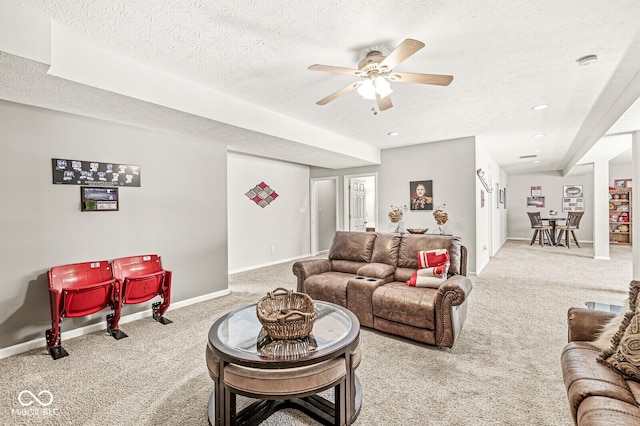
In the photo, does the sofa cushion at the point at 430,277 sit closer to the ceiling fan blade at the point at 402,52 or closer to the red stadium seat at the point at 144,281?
the ceiling fan blade at the point at 402,52

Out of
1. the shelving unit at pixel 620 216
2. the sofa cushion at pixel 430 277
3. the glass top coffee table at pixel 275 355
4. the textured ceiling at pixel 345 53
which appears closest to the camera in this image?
the glass top coffee table at pixel 275 355

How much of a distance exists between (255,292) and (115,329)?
1.86 m

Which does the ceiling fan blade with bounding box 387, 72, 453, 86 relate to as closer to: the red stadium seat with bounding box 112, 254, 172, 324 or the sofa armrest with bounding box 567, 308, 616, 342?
the sofa armrest with bounding box 567, 308, 616, 342

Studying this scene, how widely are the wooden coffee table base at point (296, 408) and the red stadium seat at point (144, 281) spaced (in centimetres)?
171

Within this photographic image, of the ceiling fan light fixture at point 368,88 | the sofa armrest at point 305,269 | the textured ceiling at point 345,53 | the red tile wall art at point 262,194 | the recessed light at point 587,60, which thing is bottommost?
the sofa armrest at point 305,269

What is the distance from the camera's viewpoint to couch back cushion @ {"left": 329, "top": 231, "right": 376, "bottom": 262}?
371 centimetres

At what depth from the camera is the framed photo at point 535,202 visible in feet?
33.8

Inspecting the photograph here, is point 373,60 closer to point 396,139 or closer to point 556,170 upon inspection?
point 396,139

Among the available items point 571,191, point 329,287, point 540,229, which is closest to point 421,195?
point 329,287

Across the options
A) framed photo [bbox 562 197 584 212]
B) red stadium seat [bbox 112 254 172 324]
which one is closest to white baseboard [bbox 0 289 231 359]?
red stadium seat [bbox 112 254 172 324]

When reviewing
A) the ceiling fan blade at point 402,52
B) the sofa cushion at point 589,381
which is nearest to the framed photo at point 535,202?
the sofa cushion at point 589,381

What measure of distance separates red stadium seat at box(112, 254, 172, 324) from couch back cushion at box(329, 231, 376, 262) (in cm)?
203

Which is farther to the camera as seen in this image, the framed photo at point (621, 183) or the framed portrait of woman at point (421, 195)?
the framed photo at point (621, 183)

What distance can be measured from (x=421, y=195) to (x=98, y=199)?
5.13 meters
